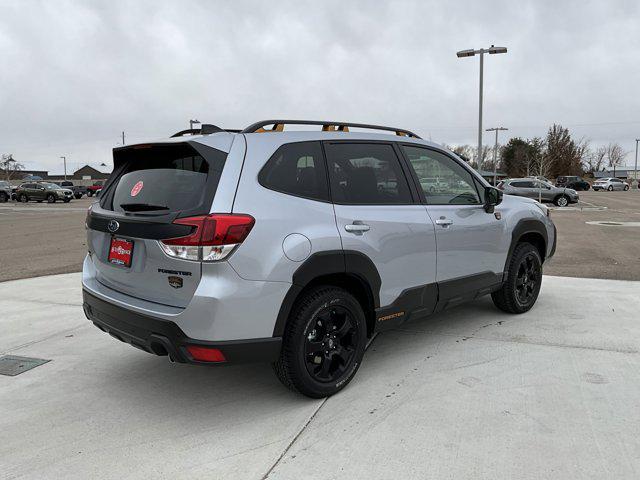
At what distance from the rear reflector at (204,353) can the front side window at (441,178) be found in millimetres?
2069

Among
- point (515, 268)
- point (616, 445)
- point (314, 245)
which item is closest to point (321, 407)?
point (314, 245)

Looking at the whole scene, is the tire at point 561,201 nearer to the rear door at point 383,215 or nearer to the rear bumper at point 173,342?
the rear door at point 383,215

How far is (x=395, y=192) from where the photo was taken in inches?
147

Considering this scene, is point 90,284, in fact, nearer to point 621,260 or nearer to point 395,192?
point 395,192

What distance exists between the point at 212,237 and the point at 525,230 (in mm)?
3454

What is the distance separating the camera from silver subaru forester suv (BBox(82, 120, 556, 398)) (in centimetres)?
276

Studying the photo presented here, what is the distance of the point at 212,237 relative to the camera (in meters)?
2.70

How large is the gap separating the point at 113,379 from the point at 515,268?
3.76m

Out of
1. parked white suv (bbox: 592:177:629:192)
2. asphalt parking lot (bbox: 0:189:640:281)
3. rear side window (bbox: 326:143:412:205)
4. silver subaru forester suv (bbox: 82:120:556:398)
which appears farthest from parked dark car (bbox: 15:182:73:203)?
parked white suv (bbox: 592:177:629:192)

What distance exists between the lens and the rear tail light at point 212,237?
270cm

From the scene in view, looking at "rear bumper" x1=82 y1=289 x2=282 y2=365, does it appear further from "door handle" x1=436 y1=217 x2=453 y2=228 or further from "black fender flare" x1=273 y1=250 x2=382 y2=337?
"door handle" x1=436 y1=217 x2=453 y2=228

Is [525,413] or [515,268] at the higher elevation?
[515,268]

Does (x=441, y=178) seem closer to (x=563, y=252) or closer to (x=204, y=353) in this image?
(x=204, y=353)

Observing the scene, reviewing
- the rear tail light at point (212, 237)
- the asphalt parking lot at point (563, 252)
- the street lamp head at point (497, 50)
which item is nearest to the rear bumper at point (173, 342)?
the rear tail light at point (212, 237)
